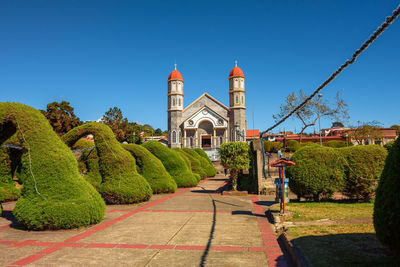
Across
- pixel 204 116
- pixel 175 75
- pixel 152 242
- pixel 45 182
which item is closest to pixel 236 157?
pixel 152 242

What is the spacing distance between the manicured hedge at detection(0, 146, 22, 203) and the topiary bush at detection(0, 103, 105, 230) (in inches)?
151

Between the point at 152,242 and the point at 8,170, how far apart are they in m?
9.12

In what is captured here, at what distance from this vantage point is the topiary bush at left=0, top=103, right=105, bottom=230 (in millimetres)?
6703

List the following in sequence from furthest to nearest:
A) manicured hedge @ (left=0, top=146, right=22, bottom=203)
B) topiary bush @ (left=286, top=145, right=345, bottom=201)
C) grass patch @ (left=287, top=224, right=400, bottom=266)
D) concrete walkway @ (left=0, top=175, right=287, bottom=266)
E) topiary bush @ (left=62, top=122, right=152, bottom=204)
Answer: manicured hedge @ (left=0, top=146, right=22, bottom=203) < topiary bush @ (left=62, top=122, right=152, bottom=204) < topiary bush @ (left=286, top=145, right=345, bottom=201) < concrete walkway @ (left=0, top=175, right=287, bottom=266) < grass patch @ (left=287, top=224, right=400, bottom=266)

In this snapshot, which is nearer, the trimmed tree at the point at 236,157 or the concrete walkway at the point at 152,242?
the concrete walkway at the point at 152,242

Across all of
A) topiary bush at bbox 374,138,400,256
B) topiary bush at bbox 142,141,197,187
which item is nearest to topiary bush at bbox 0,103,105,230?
topiary bush at bbox 374,138,400,256

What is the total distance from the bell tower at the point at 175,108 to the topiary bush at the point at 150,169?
37.4 m

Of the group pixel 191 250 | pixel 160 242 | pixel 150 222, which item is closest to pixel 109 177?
pixel 150 222

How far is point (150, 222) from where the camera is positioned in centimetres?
786

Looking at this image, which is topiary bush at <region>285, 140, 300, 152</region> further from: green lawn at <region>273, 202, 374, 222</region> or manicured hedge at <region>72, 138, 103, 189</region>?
manicured hedge at <region>72, 138, 103, 189</region>

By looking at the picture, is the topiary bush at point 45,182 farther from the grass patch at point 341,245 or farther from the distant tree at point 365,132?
the distant tree at point 365,132

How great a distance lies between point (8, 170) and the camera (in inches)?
454

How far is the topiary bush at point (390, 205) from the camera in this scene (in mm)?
3117

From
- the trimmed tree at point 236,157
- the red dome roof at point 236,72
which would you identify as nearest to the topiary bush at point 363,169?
the trimmed tree at point 236,157
